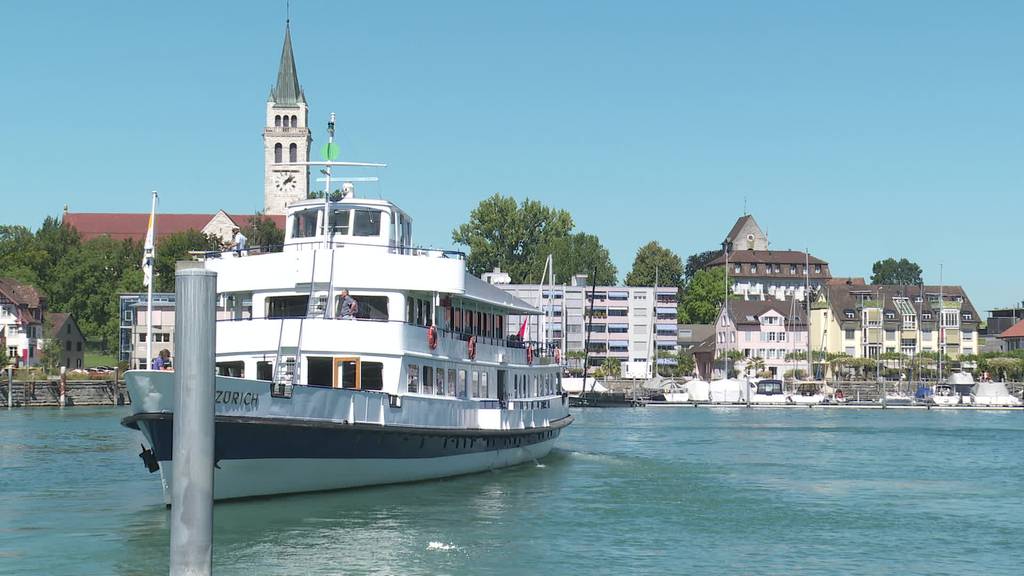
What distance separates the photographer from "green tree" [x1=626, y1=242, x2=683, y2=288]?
527ft

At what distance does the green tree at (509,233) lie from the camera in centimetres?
15188

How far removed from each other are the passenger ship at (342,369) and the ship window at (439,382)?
3cm

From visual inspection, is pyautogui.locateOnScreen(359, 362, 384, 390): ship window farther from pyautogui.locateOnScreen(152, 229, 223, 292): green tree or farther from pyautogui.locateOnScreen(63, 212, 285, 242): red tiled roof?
pyautogui.locateOnScreen(63, 212, 285, 242): red tiled roof

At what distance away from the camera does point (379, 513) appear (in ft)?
89.7

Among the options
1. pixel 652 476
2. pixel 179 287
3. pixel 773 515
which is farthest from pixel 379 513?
pixel 179 287

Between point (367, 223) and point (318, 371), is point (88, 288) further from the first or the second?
point (318, 371)

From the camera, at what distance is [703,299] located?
16288cm

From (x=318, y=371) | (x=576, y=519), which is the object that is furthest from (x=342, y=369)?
(x=576, y=519)

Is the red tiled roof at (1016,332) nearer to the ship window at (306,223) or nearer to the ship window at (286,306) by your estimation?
the ship window at (306,223)

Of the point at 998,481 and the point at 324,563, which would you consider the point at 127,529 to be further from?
the point at 998,481

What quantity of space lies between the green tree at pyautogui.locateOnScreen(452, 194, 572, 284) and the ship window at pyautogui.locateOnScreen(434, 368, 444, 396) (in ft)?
389

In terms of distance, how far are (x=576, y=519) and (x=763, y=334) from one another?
399 ft

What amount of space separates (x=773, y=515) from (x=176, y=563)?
21.5 m

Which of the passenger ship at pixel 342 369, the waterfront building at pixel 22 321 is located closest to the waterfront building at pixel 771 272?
the waterfront building at pixel 22 321
